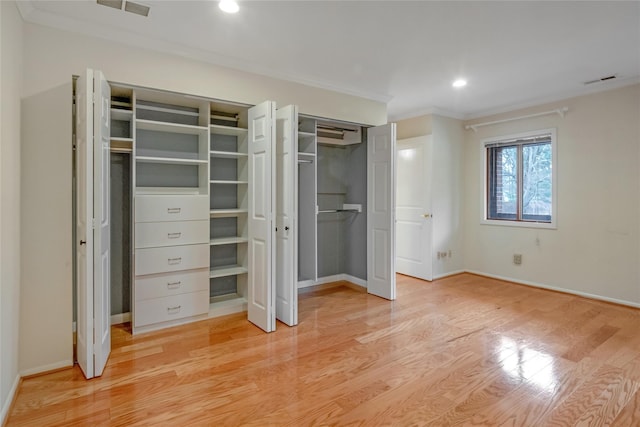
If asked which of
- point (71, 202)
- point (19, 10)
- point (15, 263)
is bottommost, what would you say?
point (15, 263)

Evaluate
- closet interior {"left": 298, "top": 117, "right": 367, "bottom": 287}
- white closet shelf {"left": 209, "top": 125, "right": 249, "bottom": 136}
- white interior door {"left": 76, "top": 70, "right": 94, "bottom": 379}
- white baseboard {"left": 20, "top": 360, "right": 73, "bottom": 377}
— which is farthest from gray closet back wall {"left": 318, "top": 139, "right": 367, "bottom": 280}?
white baseboard {"left": 20, "top": 360, "right": 73, "bottom": 377}

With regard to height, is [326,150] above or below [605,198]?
above

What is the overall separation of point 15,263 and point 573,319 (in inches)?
187

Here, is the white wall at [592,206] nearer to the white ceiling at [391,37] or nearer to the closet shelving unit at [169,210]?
the white ceiling at [391,37]

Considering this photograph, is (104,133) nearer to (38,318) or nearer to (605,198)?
(38,318)

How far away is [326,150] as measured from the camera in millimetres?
4824

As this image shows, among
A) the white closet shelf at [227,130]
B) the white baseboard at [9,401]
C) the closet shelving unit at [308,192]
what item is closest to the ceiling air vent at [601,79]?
the closet shelving unit at [308,192]

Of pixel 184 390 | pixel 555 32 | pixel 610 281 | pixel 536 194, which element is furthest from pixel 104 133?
pixel 610 281

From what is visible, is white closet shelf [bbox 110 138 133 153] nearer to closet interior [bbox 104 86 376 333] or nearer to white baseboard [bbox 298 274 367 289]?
closet interior [bbox 104 86 376 333]

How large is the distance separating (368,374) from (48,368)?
7.38 ft

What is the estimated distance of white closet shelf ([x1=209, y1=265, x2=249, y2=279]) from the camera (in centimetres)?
351

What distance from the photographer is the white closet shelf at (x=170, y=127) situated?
311cm

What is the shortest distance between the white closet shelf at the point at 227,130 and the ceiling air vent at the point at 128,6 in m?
1.11

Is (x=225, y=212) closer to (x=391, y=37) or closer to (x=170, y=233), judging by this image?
(x=170, y=233)
